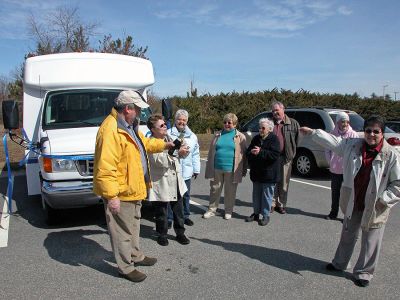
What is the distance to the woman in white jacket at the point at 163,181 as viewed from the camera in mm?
4742

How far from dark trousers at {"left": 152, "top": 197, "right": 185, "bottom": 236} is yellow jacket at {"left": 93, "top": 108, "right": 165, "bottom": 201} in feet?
3.36

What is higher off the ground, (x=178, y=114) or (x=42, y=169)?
(x=178, y=114)

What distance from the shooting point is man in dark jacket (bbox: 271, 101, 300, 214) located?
20.7 ft

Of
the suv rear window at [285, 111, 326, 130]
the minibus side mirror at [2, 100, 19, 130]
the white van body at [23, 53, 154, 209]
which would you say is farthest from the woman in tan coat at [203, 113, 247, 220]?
the suv rear window at [285, 111, 326, 130]

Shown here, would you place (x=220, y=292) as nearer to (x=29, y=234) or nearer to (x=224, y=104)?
(x=29, y=234)

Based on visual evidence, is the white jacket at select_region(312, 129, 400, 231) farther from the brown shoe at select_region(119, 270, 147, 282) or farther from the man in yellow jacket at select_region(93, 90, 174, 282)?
the brown shoe at select_region(119, 270, 147, 282)

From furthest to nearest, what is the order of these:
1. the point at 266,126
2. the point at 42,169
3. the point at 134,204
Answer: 1. the point at 266,126
2. the point at 42,169
3. the point at 134,204

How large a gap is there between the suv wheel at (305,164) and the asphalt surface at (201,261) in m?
3.15

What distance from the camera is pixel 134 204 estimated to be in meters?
3.91

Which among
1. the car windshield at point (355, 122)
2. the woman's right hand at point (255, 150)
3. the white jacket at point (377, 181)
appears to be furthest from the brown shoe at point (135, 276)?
the car windshield at point (355, 122)

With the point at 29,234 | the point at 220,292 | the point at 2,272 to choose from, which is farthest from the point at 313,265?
the point at 29,234

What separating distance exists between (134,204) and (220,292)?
123cm

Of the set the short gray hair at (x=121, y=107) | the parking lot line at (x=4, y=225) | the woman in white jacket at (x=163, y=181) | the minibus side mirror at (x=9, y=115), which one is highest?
the short gray hair at (x=121, y=107)

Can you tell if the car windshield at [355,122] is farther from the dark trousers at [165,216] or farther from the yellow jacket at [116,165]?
the yellow jacket at [116,165]
